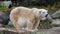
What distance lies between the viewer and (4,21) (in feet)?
43.0

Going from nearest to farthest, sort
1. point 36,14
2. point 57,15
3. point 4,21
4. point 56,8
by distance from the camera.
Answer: point 36,14 < point 4,21 < point 57,15 < point 56,8

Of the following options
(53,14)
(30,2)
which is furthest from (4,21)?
(30,2)

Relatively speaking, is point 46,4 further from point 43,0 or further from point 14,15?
point 14,15

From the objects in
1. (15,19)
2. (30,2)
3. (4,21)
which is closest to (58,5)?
(30,2)

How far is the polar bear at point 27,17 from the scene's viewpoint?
800 centimetres

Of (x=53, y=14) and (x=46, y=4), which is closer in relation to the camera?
(x=53, y=14)

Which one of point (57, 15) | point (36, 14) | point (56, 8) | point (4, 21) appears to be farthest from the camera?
point (56, 8)

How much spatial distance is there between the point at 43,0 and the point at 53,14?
258cm

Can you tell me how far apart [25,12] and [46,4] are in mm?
8993

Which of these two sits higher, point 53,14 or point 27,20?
point 27,20

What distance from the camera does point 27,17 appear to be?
8297mm

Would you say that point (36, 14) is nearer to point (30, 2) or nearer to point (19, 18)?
point (19, 18)

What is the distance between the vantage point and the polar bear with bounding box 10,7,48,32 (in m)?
8.00

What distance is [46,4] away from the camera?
17.1 m
